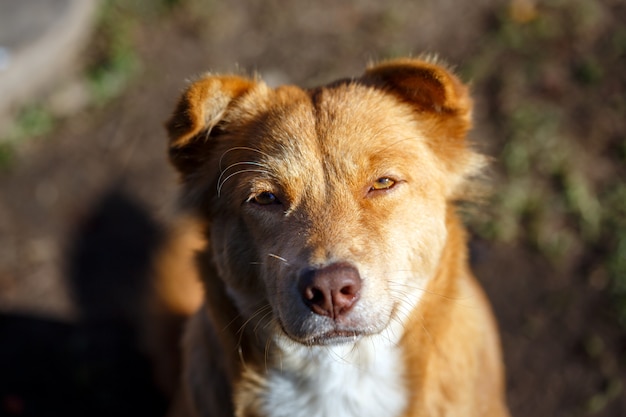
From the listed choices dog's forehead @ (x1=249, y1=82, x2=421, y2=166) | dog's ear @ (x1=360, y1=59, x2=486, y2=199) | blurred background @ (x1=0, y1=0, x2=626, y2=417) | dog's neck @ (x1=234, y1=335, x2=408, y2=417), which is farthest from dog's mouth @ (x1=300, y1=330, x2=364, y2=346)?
blurred background @ (x1=0, y1=0, x2=626, y2=417)

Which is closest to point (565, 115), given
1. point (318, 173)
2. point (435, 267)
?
point (435, 267)

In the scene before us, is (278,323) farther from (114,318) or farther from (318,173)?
(114,318)

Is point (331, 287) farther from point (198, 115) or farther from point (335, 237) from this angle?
point (198, 115)

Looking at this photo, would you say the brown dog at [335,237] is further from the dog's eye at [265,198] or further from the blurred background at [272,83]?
the blurred background at [272,83]

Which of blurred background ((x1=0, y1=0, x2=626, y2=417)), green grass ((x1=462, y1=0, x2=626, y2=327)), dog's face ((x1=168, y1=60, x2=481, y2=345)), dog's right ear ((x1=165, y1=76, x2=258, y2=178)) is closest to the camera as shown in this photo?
dog's face ((x1=168, y1=60, x2=481, y2=345))

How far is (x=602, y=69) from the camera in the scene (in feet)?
18.1

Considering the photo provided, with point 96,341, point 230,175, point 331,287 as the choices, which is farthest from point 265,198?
point 96,341

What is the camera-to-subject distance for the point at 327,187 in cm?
290

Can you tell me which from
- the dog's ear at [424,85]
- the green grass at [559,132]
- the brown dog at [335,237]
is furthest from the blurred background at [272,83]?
the dog's ear at [424,85]

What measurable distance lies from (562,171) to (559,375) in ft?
4.98

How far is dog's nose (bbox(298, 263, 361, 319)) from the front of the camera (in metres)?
2.57

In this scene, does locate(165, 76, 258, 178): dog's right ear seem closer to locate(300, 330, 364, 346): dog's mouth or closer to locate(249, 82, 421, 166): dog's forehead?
locate(249, 82, 421, 166): dog's forehead

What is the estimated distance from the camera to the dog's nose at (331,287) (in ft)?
8.43

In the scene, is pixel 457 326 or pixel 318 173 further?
pixel 457 326
